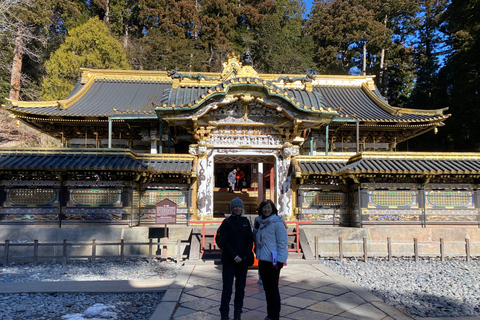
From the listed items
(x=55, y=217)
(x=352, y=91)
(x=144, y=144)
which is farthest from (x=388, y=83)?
(x=55, y=217)

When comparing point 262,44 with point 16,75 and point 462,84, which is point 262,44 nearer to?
point 462,84

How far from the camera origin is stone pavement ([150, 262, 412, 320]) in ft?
17.9

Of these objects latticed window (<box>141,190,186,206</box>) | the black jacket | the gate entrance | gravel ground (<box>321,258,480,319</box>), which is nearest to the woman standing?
the black jacket

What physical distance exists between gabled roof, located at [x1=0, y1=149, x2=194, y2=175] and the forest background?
55.5ft

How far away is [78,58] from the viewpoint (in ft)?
87.4

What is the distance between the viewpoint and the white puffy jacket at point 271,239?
486cm

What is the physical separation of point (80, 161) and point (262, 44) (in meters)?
31.1

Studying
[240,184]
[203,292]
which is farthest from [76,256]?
[240,184]

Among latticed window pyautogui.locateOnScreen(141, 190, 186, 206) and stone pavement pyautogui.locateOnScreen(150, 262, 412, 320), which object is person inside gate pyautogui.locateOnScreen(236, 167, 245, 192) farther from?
stone pavement pyautogui.locateOnScreen(150, 262, 412, 320)

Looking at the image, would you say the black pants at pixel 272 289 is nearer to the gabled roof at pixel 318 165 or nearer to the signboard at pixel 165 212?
the signboard at pixel 165 212

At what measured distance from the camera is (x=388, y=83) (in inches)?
1513

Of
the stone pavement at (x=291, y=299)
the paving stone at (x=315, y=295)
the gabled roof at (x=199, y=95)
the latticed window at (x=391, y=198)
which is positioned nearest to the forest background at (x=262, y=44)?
the gabled roof at (x=199, y=95)

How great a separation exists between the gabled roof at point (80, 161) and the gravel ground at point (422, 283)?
252 inches

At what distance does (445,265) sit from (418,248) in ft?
3.55
